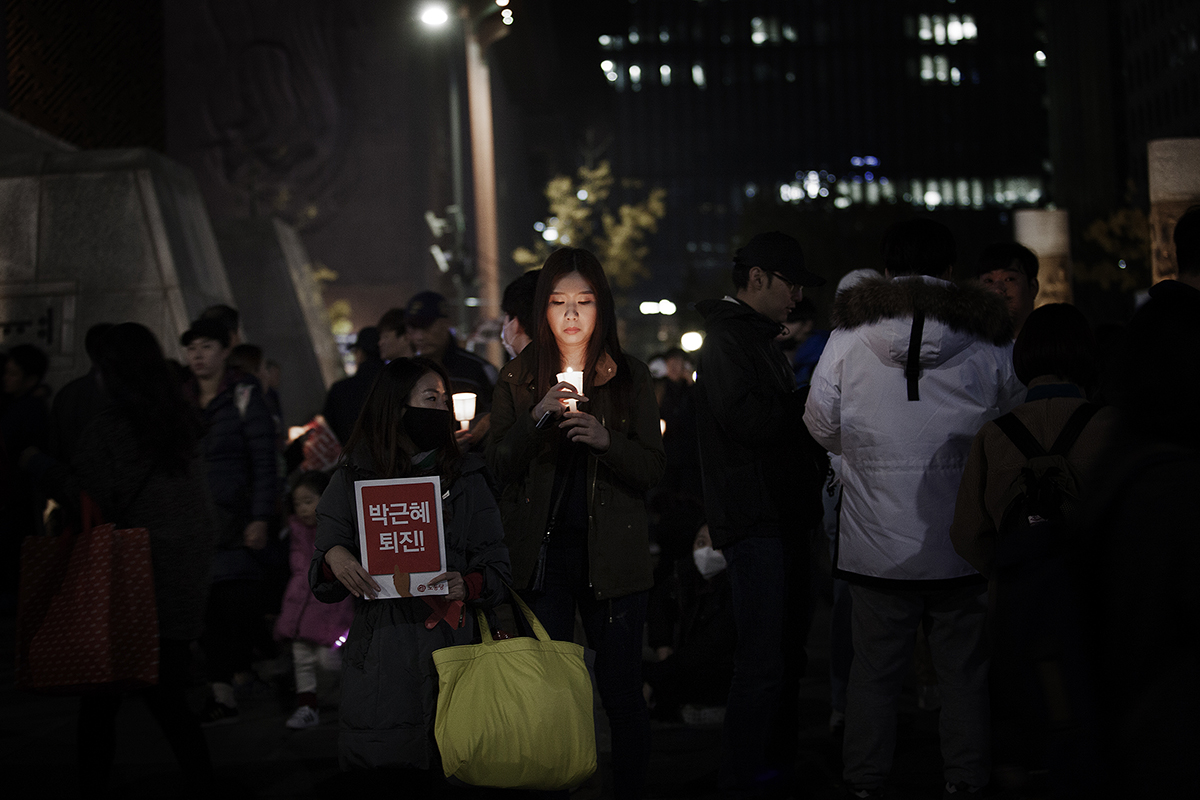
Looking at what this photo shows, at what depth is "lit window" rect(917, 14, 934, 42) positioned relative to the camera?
11562 centimetres

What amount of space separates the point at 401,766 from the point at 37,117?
49.2ft

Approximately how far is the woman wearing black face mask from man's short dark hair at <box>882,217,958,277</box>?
6.42 ft

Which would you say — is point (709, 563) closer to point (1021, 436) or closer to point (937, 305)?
point (937, 305)

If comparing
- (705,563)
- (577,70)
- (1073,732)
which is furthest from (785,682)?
(577,70)

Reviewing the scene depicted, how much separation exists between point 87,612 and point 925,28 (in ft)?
403

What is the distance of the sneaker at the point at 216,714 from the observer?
21.8 ft

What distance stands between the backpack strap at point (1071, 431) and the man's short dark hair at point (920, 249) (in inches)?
39.8

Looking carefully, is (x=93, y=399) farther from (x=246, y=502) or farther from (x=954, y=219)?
(x=954, y=219)

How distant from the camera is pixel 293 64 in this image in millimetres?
30953

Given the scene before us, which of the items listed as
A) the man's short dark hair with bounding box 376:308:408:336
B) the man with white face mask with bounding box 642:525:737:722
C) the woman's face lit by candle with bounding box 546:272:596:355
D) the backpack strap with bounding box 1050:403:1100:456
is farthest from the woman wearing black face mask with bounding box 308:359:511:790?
the man's short dark hair with bounding box 376:308:408:336

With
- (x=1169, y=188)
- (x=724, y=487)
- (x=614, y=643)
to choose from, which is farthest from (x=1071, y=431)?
(x=1169, y=188)

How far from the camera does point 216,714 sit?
6664mm

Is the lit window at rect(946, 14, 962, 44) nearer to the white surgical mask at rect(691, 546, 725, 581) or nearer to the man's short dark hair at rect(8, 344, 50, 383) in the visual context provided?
the man's short dark hair at rect(8, 344, 50, 383)

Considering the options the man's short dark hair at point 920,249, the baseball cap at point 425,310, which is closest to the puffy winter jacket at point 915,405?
the man's short dark hair at point 920,249
